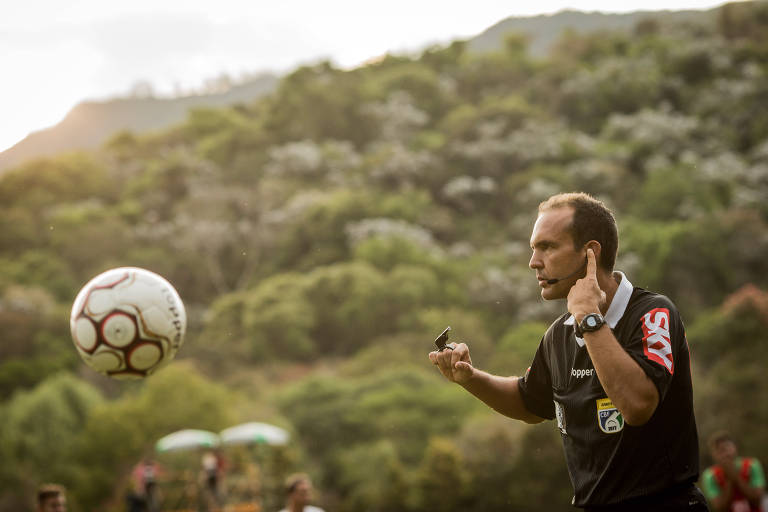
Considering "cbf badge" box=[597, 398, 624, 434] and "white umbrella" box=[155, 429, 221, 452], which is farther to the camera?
"white umbrella" box=[155, 429, 221, 452]

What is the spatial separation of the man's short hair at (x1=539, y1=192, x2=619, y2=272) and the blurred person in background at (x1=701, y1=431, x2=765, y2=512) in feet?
19.1

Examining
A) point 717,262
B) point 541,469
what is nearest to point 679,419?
point 541,469

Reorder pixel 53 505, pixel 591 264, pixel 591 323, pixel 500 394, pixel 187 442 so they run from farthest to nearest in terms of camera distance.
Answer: pixel 187 442, pixel 53 505, pixel 500 394, pixel 591 264, pixel 591 323

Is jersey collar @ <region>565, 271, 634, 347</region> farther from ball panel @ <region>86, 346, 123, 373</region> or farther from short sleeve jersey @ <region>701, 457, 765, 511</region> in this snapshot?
short sleeve jersey @ <region>701, 457, 765, 511</region>

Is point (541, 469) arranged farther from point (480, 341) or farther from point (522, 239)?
point (522, 239)

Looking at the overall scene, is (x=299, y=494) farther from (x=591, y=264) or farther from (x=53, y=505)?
(x=591, y=264)

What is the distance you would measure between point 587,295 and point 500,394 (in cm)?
88

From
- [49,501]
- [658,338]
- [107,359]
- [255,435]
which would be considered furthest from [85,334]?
[255,435]

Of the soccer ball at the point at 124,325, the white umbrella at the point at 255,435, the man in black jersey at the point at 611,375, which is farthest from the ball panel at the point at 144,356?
the white umbrella at the point at 255,435

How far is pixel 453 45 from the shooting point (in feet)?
337

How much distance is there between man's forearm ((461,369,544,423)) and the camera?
4125 mm

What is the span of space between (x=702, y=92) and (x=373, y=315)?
3403 cm

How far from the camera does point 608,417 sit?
11.3 feet

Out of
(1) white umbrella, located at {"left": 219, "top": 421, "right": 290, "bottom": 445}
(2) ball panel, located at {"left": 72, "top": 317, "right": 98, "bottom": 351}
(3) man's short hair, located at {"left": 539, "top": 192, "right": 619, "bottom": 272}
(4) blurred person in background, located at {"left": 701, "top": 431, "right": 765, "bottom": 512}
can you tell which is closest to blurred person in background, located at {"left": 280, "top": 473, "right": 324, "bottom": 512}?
(2) ball panel, located at {"left": 72, "top": 317, "right": 98, "bottom": 351}
